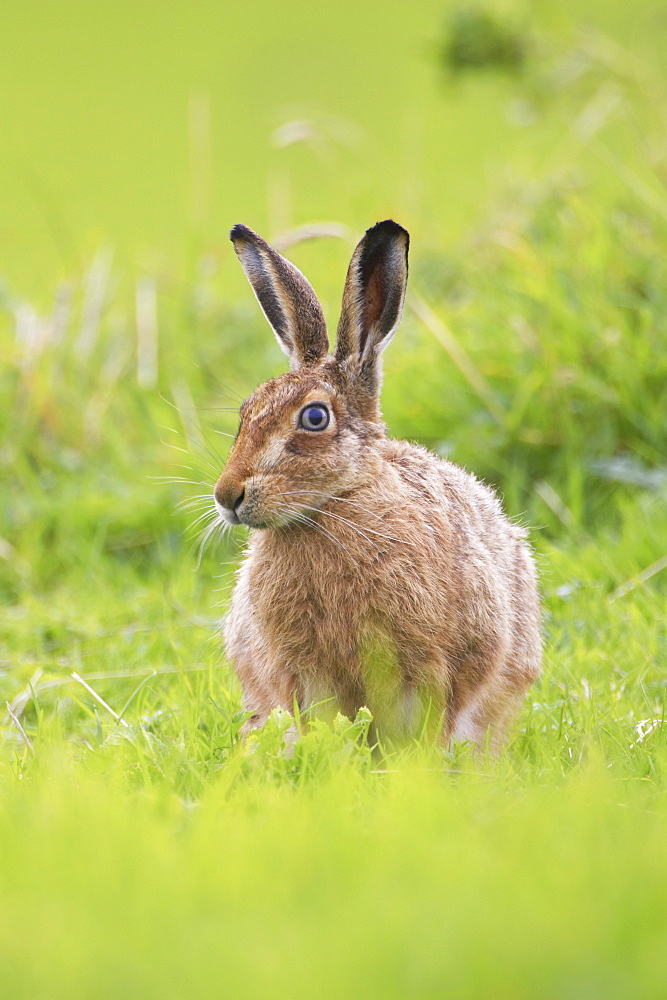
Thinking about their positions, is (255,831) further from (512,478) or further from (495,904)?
(512,478)

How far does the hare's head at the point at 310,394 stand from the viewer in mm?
3793

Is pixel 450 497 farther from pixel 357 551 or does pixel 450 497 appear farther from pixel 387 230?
pixel 387 230

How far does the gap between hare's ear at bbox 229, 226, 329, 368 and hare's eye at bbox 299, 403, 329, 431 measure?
0.29 meters

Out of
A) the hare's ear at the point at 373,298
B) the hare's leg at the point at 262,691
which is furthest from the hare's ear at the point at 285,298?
the hare's leg at the point at 262,691

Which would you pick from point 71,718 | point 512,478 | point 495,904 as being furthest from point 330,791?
point 512,478

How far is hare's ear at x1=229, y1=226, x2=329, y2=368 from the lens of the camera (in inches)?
163

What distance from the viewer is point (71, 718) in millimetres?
4754

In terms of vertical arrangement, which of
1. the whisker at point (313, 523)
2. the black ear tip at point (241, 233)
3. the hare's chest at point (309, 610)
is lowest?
the hare's chest at point (309, 610)

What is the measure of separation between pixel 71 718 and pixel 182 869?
2347mm

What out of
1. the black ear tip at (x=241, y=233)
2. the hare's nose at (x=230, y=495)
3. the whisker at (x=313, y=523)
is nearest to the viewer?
the hare's nose at (x=230, y=495)

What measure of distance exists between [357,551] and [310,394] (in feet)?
1.75

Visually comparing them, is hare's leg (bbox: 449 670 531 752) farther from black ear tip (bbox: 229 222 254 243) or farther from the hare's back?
black ear tip (bbox: 229 222 254 243)

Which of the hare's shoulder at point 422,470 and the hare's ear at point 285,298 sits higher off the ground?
the hare's ear at point 285,298

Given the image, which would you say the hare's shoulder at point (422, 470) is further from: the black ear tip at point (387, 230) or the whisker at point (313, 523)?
the black ear tip at point (387, 230)
